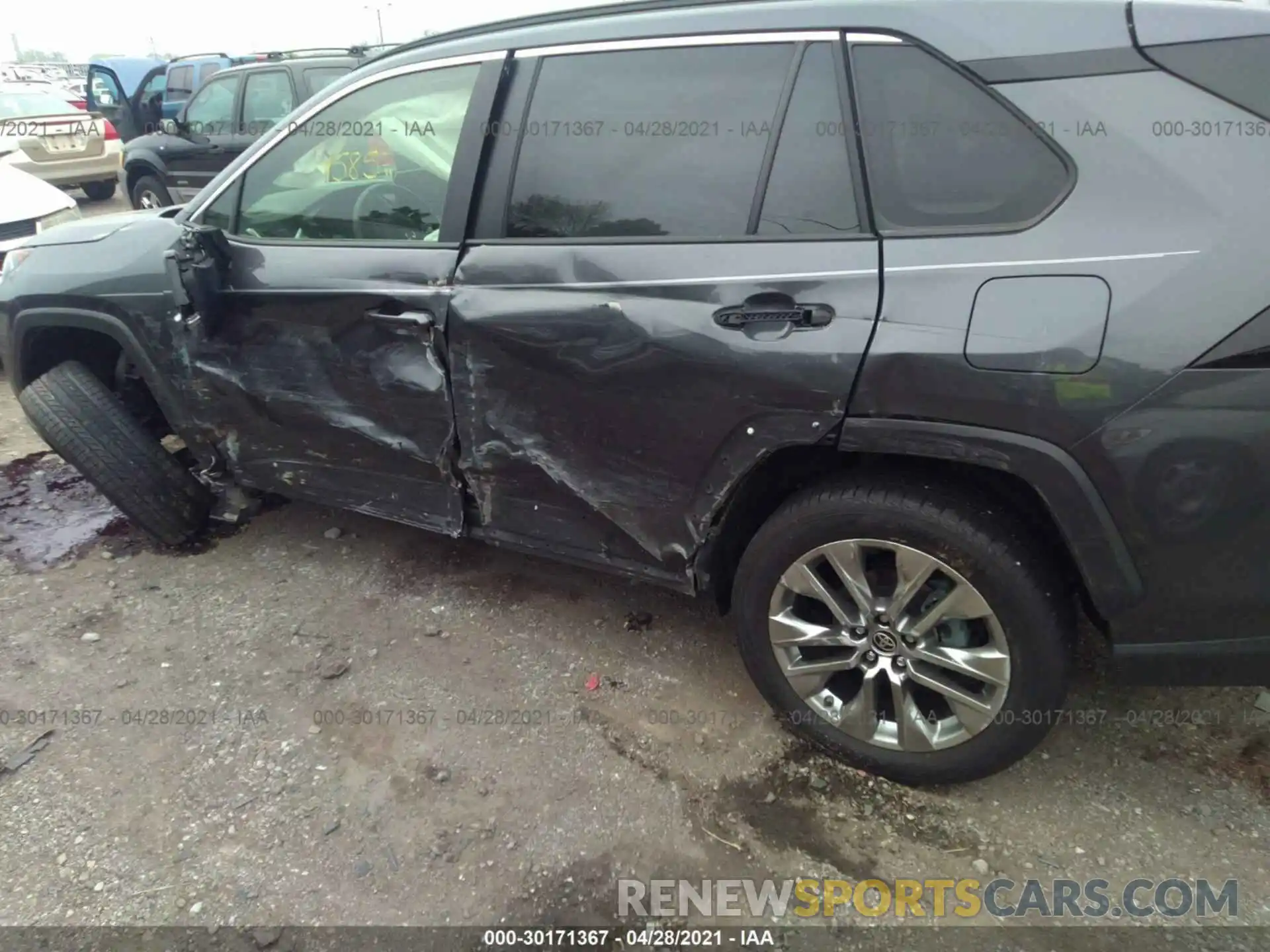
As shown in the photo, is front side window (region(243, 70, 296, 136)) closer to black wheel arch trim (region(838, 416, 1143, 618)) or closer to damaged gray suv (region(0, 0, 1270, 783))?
damaged gray suv (region(0, 0, 1270, 783))

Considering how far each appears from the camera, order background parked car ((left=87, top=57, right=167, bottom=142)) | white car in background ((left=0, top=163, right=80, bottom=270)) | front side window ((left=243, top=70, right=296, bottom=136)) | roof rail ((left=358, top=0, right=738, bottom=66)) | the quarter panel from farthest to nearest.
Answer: background parked car ((left=87, top=57, right=167, bottom=142)) < front side window ((left=243, top=70, right=296, bottom=136)) < white car in background ((left=0, top=163, right=80, bottom=270)) < roof rail ((left=358, top=0, right=738, bottom=66)) < the quarter panel

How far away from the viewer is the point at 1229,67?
5.57ft

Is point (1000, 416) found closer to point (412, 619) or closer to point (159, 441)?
point (412, 619)

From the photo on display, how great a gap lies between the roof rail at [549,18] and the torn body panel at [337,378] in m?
0.71

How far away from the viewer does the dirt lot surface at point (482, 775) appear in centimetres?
207

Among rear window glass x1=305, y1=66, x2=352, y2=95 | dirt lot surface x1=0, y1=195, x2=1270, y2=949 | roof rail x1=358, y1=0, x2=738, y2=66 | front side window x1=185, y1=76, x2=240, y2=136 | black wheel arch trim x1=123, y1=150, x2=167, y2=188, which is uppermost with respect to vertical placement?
roof rail x1=358, y1=0, x2=738, y2=66

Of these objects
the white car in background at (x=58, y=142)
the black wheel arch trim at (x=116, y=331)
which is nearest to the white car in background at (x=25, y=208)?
the black wheel arch trim at (x=116, y=331)

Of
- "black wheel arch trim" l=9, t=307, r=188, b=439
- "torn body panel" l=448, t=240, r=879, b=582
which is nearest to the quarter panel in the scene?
"torn body panel" l=448, t=240, r=879, b=582

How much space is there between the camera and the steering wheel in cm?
265

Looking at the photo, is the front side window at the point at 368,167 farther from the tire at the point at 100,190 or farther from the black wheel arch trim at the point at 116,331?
the tire at the point at 100,190

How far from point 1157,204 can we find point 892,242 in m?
0.54

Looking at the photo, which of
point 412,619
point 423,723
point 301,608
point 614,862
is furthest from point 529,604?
point 614,862

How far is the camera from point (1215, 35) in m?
1.71

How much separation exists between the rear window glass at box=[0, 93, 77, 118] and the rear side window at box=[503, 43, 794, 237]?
11061mm
